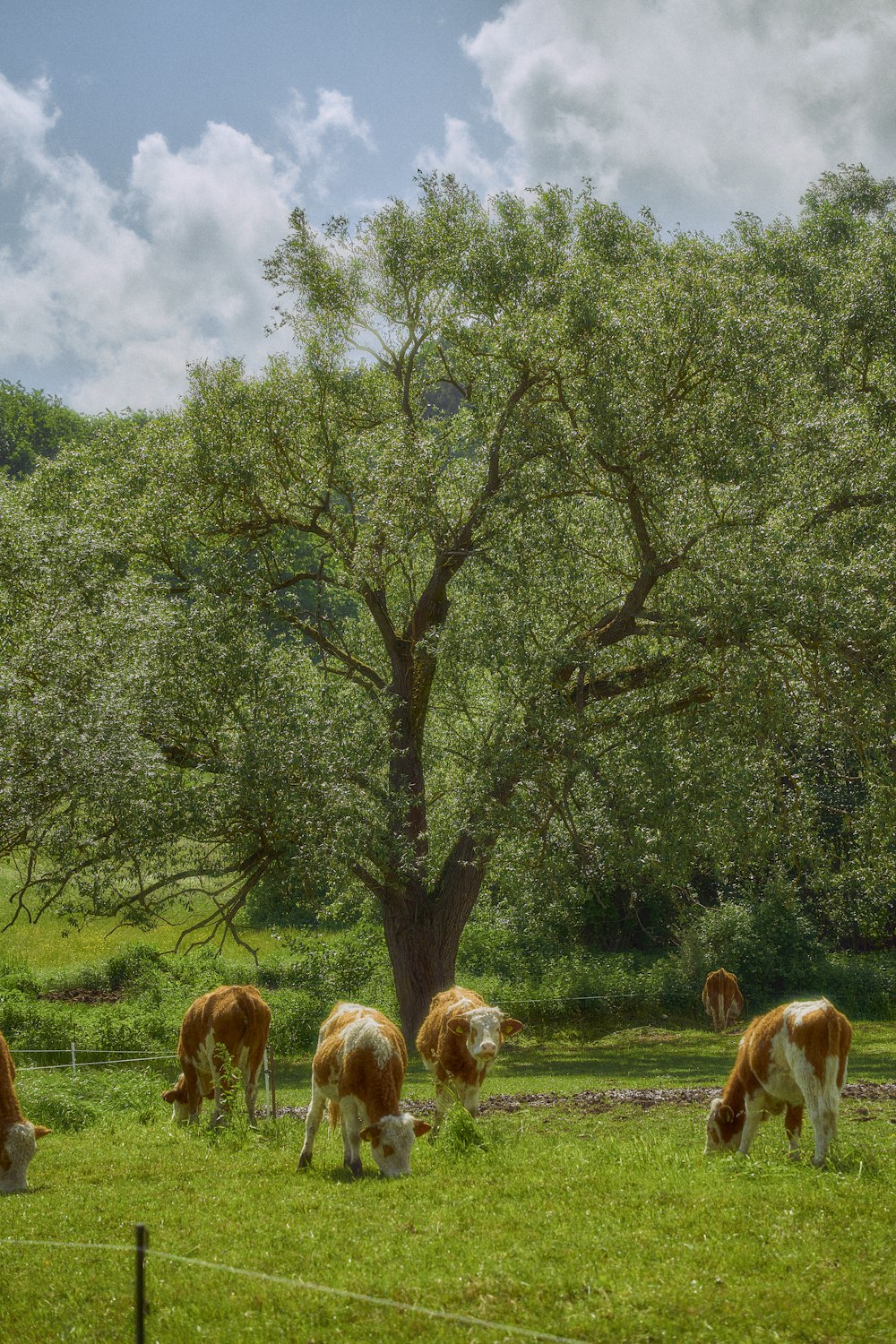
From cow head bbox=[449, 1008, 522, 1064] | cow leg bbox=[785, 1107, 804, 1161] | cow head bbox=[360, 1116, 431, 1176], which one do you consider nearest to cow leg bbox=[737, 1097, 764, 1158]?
cow leg bbox=[785, 1107, 804, 1161]

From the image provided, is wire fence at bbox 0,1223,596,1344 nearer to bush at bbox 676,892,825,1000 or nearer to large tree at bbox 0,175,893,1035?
large tree at bbox 0,175,893,1035

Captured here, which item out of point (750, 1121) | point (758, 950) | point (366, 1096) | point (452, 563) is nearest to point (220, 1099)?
point (366, 1096)

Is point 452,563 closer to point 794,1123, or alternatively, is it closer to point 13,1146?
point 794,1123

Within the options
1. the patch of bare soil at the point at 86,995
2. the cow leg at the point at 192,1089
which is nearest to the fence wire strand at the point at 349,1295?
the cow leg at the point at 192,1089

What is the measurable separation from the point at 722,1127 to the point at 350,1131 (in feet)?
11.3

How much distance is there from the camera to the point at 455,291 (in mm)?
22891

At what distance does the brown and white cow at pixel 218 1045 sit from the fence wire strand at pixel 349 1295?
525 cm

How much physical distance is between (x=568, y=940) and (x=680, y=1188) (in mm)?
24896

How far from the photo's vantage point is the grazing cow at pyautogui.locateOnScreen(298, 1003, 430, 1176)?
1006 centimetres

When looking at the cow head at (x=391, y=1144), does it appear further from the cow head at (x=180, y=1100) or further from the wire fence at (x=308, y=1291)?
the cow head at (x=180, y=1100)

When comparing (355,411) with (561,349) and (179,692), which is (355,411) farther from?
(179,692)

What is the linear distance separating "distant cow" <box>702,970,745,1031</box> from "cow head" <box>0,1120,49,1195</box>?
763 inches

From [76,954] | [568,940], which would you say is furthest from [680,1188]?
[76,954]

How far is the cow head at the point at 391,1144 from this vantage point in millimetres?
10016
